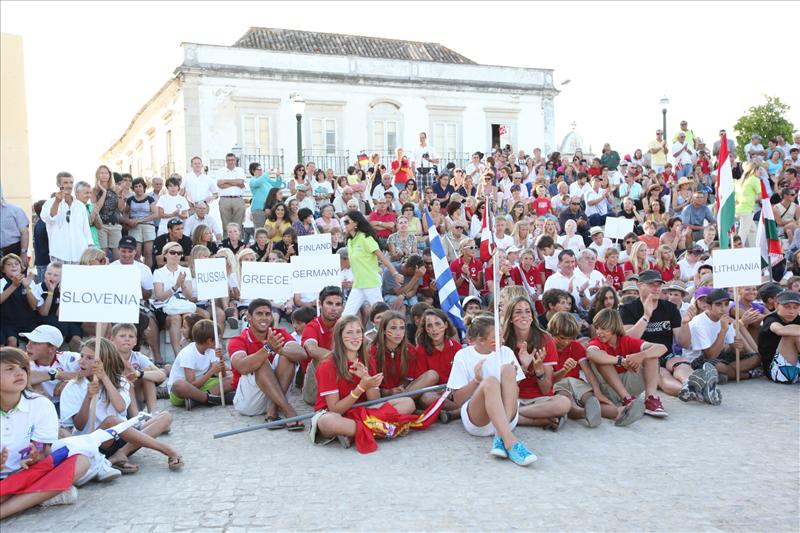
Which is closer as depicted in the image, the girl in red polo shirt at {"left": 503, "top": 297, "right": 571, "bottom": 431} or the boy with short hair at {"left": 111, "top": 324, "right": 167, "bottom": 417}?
the boy with short hair at {"left": 111, "top": 324, "right": 167, "bottom": 417}

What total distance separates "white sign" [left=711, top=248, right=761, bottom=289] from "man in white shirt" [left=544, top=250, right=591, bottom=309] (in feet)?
7.49

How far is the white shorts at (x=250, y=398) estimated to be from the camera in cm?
769

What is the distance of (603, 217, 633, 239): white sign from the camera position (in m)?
14.2

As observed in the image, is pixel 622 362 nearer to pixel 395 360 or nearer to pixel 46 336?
pixel 395 360

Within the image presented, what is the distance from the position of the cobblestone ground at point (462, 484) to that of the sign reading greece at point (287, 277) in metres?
1.68

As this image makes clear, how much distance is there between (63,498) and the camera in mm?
5324

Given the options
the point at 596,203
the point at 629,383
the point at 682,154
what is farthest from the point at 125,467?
the point at 682,154

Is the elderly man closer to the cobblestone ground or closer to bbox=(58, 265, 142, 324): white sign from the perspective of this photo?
the cobblestone ground

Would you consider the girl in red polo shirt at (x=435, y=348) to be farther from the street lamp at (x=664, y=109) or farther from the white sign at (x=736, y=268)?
the street lamp at (x=664, y=109)

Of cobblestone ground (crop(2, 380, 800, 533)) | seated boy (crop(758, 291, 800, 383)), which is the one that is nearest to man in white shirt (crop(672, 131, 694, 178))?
seated boy (crop(758, 291, 800, 383))

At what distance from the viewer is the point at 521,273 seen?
11.3m

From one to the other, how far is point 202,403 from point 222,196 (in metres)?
6.85

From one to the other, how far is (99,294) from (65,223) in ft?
14.5

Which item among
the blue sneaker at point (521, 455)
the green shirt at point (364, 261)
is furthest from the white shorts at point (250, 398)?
the blue sneaker at point (521, 455)
